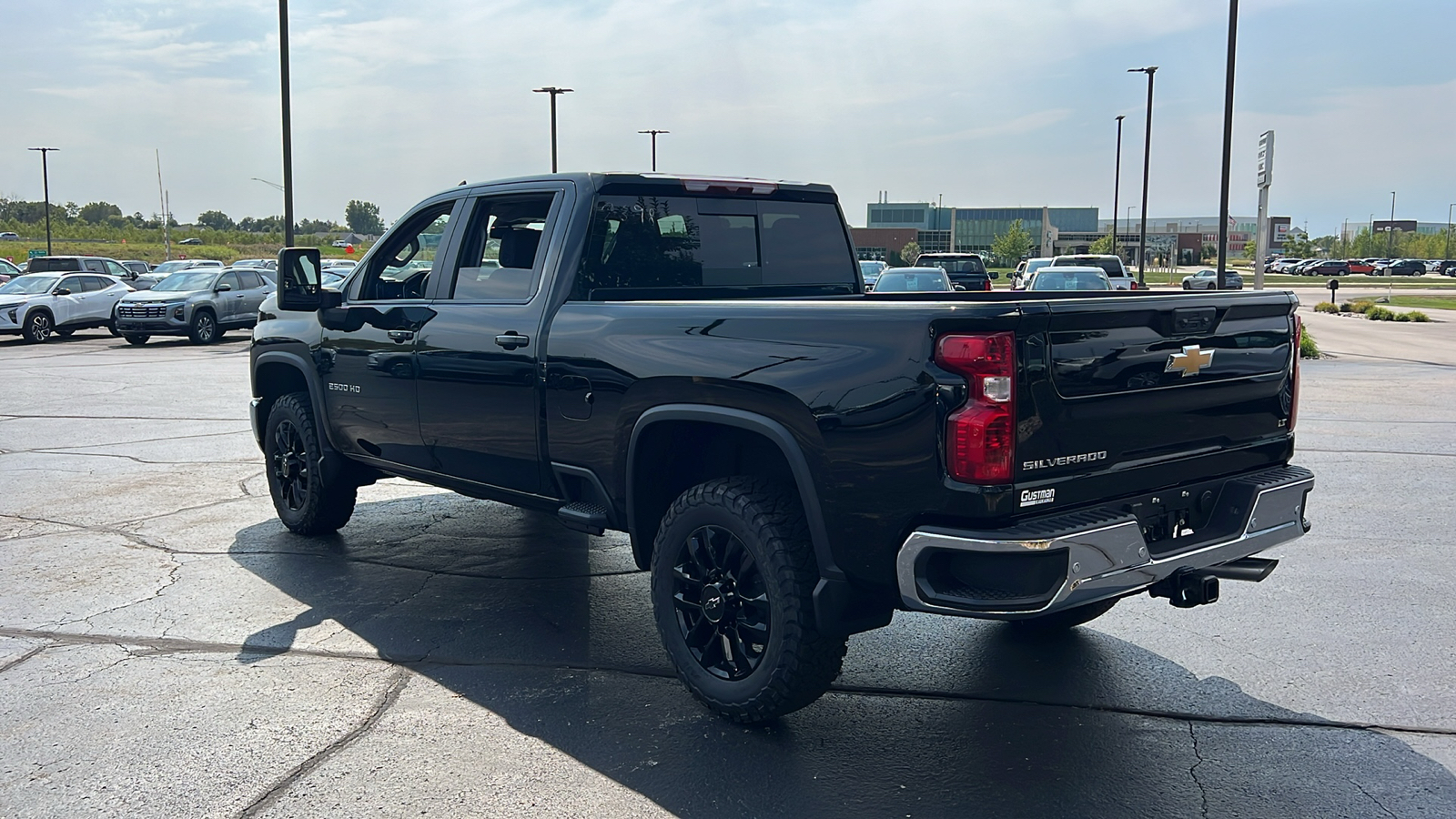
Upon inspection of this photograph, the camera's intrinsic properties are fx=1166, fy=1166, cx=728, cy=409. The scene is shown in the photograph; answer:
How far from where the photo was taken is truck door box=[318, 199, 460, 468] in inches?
230

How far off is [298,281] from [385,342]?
0.74 meters

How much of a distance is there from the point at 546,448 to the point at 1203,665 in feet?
9.59

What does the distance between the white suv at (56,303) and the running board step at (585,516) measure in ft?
79.3

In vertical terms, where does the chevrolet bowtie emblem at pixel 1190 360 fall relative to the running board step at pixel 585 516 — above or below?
above

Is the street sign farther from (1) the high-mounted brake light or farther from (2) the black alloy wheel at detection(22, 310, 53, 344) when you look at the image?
(2) the black alloy wheel at detection(22, 310, 53, 344)

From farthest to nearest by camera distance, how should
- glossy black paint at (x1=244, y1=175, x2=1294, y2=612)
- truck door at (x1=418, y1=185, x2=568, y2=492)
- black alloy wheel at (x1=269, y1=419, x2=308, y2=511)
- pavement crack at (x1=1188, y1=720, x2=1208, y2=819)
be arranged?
black alloy wheel at (x1=269, y1=419, x2=308, y2=511) < truck door at (x1=418, y1=185, x2=568, y2=492) < pavement crack at (x1=1188, y1=720, x2=1208, y2=819) < glossy black paint at (x1=244, y1=175, x2=1294, y2=612)

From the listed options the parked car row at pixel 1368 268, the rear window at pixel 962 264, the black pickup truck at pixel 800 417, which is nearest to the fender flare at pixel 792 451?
the black pickup truck at pixel 800 417

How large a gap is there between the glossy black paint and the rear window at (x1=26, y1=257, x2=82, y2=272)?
3303 centimetres

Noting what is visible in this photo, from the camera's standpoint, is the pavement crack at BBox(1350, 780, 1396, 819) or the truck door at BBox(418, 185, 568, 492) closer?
the pavement crack at BBox(1350, 780, 1396, 819)

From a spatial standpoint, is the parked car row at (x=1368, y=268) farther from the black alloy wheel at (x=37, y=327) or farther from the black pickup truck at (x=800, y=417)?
the black pickup truck at (x=800, y=417)

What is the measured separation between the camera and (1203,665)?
4898mm

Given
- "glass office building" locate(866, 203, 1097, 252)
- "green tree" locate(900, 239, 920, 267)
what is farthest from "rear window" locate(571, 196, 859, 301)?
"glass office building" locate(866, 203, 1097, 252)

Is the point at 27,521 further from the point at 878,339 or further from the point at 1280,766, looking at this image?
the point at 1280,766

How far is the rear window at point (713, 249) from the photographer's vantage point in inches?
205
